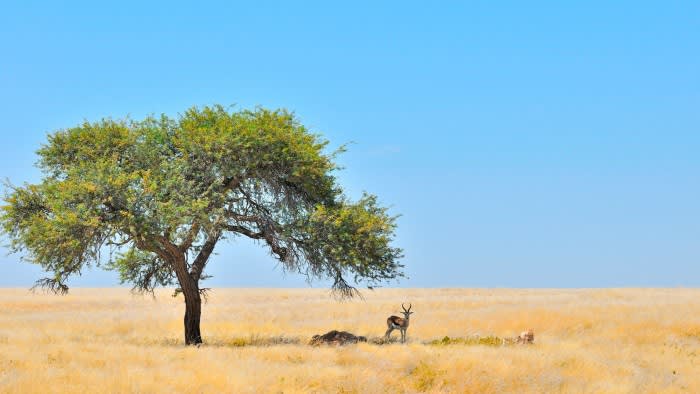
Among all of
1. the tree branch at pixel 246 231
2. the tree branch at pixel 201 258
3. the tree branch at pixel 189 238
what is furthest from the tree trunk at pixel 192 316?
the tree branch at pixel 246 231

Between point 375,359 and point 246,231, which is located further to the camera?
point 246,231

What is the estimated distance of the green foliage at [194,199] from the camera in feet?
89.6

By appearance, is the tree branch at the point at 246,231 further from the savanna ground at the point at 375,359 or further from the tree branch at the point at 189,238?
the savanna ground at the point at 375,359

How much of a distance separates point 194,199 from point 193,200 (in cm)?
138

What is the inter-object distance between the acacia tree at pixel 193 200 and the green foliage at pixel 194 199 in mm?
44

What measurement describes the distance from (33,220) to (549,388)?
19575 mm

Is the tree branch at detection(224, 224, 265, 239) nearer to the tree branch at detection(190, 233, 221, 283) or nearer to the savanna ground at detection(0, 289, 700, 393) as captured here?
the tree branch at detection(190, 233, 221, 283)

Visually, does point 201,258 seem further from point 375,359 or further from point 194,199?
point 375,359

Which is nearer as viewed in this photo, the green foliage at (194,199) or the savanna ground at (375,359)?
the savanna ground at (375,359)

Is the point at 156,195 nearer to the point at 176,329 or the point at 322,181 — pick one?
the point at 322,181

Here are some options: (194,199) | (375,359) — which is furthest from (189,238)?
(375,359)

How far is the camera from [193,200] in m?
27.4

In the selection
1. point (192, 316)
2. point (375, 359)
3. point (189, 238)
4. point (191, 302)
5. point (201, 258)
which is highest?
point (189, 238)

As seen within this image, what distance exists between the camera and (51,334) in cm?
3459
